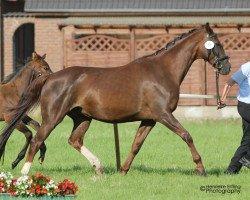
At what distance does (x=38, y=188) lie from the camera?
10484mm

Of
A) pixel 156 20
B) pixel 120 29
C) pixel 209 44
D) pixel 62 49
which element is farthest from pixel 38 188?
pixel 156 20

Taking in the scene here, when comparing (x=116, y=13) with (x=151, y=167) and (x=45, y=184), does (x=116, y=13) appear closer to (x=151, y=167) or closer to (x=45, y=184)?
(x=151, y=167)

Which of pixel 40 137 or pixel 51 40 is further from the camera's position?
pixel 51 40

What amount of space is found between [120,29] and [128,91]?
53.3 feet

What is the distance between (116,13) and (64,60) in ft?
11.2

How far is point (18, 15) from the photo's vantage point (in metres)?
33.2

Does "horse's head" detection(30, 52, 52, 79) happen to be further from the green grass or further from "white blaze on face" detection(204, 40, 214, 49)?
"white blaze on face" detection(204, 40, 214, 49)

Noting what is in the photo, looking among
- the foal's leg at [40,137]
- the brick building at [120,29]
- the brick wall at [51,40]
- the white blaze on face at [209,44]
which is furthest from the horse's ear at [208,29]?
the brick wall at [51,40]

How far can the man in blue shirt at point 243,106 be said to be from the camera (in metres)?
14.3

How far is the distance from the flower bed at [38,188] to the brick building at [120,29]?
17.5 m

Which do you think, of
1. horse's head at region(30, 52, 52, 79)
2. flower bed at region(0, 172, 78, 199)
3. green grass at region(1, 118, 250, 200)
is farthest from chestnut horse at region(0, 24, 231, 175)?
flower bed at region(0, 172, 78, 199)

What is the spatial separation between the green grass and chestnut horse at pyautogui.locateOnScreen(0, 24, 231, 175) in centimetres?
54

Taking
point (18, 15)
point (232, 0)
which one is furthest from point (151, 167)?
point (18, 15)

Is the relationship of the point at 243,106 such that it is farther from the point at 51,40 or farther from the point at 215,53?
the point at 51,40
